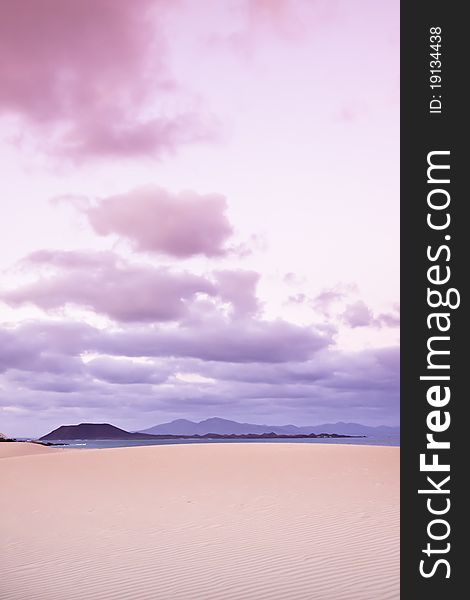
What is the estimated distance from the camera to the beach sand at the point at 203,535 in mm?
8836

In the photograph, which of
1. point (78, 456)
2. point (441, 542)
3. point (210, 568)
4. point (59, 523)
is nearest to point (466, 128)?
point (441, 542)

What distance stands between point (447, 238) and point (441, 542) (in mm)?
2992

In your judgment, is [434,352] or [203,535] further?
[203,535]

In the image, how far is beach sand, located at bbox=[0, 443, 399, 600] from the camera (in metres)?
8.84

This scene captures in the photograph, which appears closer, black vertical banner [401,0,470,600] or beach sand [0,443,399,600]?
black vertical banner [401,0,470,600]

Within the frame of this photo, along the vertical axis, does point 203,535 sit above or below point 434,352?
below

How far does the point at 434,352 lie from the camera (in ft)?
22.3

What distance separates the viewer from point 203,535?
38.9 ft

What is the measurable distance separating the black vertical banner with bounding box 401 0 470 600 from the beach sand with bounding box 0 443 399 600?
6.00ft

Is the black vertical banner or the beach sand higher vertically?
the black vertical banner

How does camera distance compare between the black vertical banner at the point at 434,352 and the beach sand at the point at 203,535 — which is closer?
the black vertical banner at the point at 434,352

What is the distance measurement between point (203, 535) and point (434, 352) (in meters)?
6.66

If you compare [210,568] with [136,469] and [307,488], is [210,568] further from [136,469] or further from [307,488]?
[136,469]

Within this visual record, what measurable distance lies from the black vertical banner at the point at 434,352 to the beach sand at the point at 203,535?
183cm
